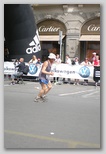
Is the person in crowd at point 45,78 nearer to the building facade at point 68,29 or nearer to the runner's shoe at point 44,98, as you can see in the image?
the runner's shoe at point 44,98

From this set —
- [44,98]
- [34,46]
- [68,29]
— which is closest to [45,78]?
[44,98]

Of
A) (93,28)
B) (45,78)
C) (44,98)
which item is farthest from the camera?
(45,78)

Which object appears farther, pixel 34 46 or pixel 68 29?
pixel 68 29

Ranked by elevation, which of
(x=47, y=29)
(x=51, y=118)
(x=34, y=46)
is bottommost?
(x=51, y=118)

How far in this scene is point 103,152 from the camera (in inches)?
123

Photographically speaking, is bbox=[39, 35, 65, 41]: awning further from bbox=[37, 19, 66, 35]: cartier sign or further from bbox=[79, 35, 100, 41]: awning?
bbox=[79, 35, 100, 41]: awning

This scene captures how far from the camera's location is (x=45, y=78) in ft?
13.9

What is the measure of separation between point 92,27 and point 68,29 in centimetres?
31

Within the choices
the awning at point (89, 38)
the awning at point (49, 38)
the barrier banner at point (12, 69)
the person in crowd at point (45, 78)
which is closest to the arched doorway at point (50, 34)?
the awning at point (49, 38)

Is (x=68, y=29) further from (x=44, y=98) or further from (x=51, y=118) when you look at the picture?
(x=51, y=118)

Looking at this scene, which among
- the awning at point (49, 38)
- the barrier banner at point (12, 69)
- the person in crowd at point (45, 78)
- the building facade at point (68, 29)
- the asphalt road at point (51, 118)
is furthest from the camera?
the person in crowd at point (45, 78)

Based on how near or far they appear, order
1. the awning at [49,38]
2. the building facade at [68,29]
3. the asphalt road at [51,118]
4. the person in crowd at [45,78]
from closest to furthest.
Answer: the asphalt road at [51,118], the building facade at [68,29], the awning at [49,38], the person in crowd at [45,78]

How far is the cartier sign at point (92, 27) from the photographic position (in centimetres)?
352

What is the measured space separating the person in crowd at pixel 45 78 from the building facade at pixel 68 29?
0.36ft
